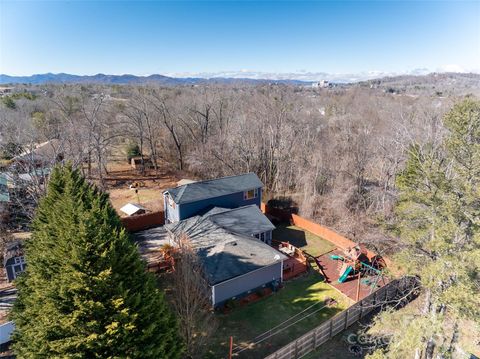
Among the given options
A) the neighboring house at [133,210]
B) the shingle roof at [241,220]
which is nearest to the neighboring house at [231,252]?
the shingle roof at [241,220]

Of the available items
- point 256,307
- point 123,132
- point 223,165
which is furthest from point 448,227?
point 123,132

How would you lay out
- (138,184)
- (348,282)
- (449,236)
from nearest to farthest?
(449,236) < (348,282) < (138,184)

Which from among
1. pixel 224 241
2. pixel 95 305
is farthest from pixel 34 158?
pixel 95 305

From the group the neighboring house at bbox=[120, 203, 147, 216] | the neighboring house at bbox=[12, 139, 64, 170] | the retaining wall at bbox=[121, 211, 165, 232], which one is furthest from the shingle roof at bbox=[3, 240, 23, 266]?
the neighboring house at bbox=[120, 203, 147, 216]

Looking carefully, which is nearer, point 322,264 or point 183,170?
point 322,264

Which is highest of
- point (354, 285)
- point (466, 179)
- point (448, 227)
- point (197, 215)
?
point (466, 179)

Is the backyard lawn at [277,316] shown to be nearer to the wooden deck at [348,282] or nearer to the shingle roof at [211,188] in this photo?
the wooden deck at [348,282]

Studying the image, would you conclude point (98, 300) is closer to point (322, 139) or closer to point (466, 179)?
point (466, 179)

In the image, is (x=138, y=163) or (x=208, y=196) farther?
(x=138, y=163)

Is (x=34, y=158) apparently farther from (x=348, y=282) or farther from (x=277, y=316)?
(x=348, y=282)
